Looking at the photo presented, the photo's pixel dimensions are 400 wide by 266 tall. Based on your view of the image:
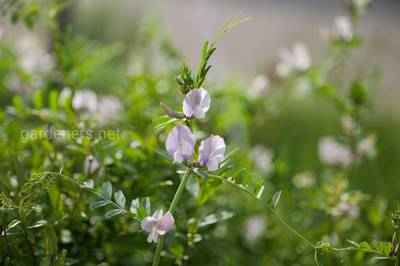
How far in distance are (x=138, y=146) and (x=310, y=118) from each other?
211 centimetres

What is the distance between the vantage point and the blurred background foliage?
0.86m

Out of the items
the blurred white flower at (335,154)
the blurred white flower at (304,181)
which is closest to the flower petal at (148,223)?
the blurred white flower at (304,181)

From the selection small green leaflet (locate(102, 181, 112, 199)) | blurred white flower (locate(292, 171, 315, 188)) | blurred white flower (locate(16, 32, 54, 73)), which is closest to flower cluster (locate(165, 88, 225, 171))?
small green leaflet (locate(102, 181, 112, 199))

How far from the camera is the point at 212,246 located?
1.08 meters

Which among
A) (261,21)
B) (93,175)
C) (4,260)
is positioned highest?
(261,21)

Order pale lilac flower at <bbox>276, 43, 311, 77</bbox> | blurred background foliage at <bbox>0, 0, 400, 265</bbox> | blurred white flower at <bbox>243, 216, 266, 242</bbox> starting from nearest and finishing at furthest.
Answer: blurred background foliage at <bbox>0, 0, 400, 265</bbox>
blurred white flower at <bbox>243, 216, 266, 242</bbox>
pale lilac flower at <bbox>276, 43, 311, 77</bbox>

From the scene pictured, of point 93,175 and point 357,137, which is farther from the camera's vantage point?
point 357,137

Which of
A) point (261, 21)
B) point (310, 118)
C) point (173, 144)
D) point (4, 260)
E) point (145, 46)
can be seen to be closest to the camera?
point (173, 144)

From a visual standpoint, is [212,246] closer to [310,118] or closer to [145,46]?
[145,46]

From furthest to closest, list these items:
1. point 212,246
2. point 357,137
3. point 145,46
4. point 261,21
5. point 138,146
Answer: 1. point 261,21
2. point 145,46
3. point 357,137
4. point 212,246
5. point 138,146

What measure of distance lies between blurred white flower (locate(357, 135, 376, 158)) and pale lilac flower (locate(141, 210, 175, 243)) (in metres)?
0.65

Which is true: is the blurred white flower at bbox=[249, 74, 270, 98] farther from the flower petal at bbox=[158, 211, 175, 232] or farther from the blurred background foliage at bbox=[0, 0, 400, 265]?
the flower petal at bbox=[158, 211, 175, 232]

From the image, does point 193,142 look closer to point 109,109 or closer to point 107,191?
point 107,191

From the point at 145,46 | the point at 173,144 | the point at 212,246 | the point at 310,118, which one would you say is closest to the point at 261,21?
the point at 310,118
